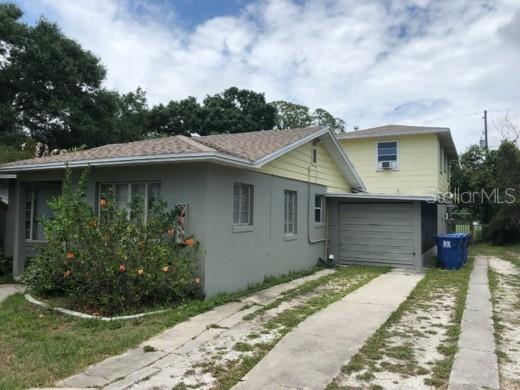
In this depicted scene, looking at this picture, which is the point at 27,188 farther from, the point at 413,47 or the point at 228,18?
the point at 413,47

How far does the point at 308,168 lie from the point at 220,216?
4765 mm

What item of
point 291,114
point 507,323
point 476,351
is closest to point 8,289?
point 476,351

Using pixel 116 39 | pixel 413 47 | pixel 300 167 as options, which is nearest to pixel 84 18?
pixel 116 39

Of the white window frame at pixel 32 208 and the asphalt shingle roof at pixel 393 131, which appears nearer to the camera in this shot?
the white window frame at pixel 32 208

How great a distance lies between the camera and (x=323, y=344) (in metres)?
5.25

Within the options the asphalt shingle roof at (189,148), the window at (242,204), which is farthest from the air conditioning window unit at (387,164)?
the window at (242,204)

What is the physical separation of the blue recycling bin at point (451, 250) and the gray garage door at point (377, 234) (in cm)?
105

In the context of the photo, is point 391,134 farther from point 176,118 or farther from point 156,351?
point 176,118

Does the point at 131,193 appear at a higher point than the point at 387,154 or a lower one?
lower

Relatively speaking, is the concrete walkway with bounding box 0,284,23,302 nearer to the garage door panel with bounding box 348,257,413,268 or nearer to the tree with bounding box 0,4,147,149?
the garage door panel with bounding box 348,257,413,268

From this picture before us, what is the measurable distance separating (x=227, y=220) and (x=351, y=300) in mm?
2836

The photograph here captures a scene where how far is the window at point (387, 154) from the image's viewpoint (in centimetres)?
1852

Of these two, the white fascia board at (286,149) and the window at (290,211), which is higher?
the white fascia board at (286,149)

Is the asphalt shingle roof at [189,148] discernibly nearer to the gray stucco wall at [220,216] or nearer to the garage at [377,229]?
the gray stucco wall at [220,216]
